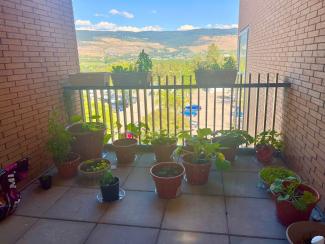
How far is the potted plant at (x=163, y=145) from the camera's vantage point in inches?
116

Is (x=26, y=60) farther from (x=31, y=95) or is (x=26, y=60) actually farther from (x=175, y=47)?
(x=175, y=47)

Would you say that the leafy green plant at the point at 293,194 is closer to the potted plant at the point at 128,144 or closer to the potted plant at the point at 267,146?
the potted plant at the point at 267,146

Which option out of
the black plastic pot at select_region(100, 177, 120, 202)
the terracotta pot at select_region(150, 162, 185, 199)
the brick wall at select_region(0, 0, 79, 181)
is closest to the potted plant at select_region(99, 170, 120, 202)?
the black plastic pot at select_region(100, 177, 120, 202)

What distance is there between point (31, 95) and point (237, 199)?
2.41 m

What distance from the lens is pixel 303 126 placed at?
2381mm

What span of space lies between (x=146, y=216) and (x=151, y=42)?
16.1ft

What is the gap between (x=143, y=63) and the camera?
3.17 m

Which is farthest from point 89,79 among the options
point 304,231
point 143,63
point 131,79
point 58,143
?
point 304,231

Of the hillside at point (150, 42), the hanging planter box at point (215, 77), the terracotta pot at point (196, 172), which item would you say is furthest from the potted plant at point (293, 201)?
the hillside at point (150, 42)

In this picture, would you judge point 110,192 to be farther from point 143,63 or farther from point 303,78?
point 303,78

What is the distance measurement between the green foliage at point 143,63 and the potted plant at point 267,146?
171cm

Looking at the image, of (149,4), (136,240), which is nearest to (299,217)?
(136,240)

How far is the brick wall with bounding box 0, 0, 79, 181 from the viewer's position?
227cm

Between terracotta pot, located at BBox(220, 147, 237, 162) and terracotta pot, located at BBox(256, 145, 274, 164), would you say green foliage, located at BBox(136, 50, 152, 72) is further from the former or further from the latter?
terracotta pot, located at BBox(256, 145, 274, 164)
